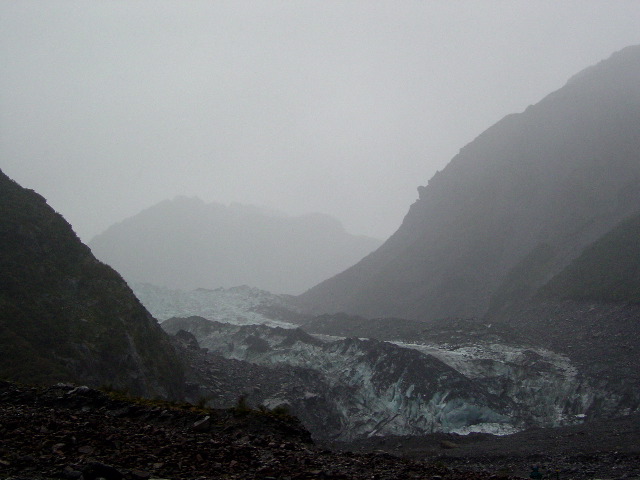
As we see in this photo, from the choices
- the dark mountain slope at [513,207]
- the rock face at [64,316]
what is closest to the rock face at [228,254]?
the dark mountain slope at [513,207]

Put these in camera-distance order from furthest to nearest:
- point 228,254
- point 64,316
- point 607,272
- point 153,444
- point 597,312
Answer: point 228,254 < point 607,272 < point 597,312 < point 64,316 < point 153,444

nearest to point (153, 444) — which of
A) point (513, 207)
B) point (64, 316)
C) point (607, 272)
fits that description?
point (64, 316)

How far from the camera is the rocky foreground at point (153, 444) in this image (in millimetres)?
6503

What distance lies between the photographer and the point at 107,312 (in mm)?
21875

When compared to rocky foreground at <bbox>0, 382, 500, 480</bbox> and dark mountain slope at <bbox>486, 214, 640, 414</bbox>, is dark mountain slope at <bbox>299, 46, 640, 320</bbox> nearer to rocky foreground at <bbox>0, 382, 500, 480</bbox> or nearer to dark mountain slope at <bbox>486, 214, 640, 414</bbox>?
dark mountain slope at <bbox>486, 214, 640, 414</bbox>

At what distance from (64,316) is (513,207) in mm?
67021

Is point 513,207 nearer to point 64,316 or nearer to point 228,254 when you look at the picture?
point 64,316

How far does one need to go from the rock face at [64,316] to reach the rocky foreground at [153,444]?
22.1 feet

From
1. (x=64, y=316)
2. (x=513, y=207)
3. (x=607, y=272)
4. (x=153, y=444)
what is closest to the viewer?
(x=153, y=444)

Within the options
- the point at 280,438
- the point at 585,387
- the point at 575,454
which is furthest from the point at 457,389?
the point at 280,438

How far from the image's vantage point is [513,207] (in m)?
73.4

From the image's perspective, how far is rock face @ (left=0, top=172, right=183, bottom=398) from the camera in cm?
1742

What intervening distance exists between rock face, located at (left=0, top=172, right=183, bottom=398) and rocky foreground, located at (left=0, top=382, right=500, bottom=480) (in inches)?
266

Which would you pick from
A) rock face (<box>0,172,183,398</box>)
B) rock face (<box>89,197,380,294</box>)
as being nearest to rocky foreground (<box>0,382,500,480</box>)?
rock face (<box>0,172,183,398</box>)
